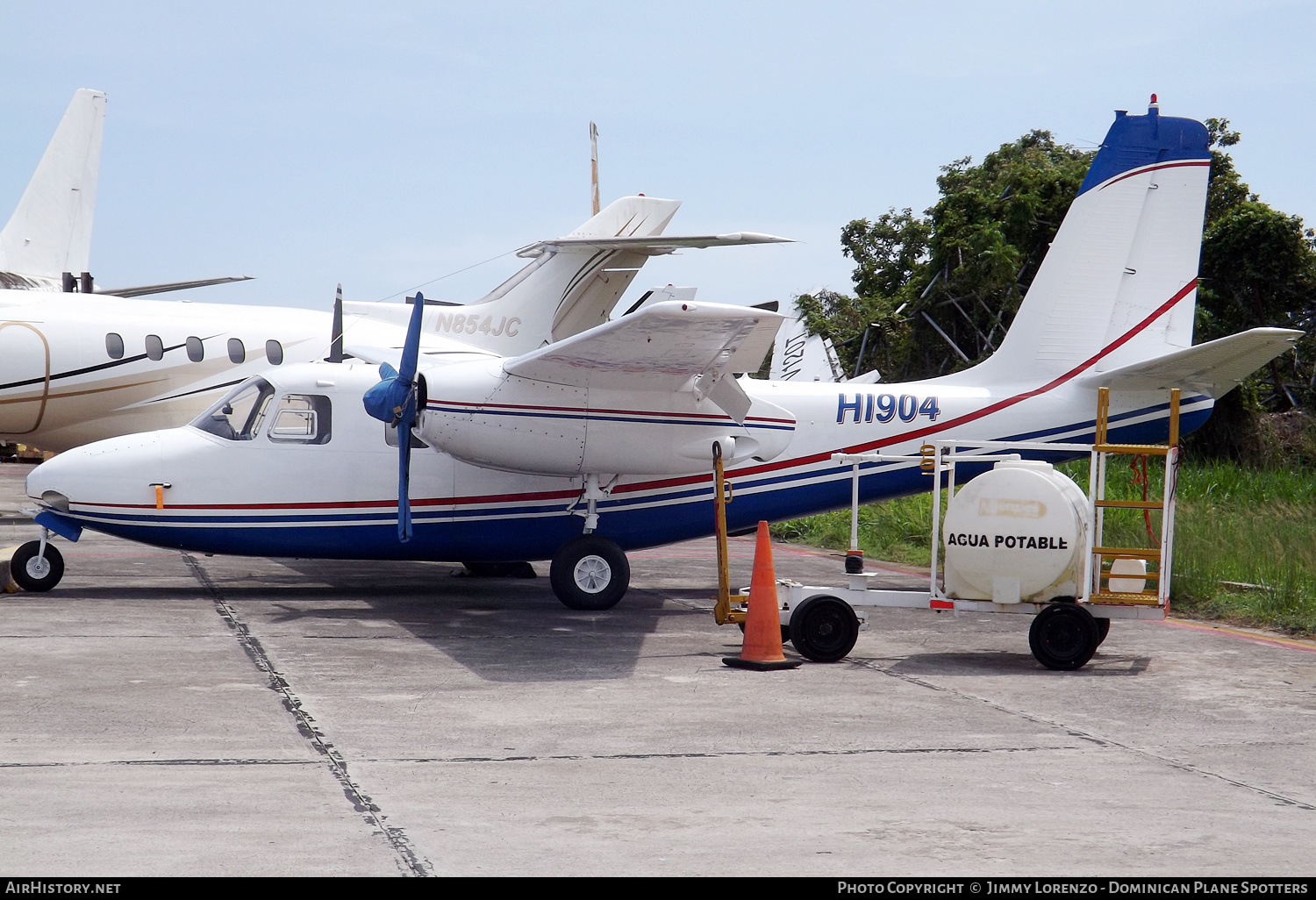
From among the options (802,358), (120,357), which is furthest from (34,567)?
(802,358)

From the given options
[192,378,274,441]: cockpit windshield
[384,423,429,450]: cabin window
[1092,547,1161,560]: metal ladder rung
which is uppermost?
[192,378,274,441]: cockpit windshield

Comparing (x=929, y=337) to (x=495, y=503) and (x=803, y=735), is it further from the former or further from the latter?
(x=803, y=735)

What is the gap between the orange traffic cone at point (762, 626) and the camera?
9.27 m

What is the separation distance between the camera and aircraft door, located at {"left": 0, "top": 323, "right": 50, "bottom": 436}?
16.3 meters

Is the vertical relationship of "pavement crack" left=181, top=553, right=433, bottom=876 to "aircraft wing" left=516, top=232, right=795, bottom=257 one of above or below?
below

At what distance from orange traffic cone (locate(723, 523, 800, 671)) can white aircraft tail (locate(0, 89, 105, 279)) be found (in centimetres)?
2697

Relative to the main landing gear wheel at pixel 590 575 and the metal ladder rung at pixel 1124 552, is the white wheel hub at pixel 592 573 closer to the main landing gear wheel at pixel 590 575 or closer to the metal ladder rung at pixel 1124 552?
the main landing gear wheel at pixel 590 575

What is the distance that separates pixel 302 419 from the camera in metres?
12.4

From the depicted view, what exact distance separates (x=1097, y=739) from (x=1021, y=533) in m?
2.43

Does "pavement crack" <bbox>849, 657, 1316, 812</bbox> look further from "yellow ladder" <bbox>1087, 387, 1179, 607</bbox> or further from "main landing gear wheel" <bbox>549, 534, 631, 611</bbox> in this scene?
"main landing gear wheel" <bbox>549, 534, 631, 611</bbox>

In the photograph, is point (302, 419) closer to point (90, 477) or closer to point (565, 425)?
point (90, 477)

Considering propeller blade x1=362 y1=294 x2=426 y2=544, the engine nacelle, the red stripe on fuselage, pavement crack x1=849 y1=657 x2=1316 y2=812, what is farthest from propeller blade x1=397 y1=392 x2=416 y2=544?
pavement crack x1=849 y1=657 x2=1316 y2=812

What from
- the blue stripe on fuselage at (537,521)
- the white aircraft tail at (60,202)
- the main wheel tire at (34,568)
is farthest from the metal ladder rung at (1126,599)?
the white aircraft tail at (60,202)

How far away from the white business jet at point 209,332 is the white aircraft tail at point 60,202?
1400cm
